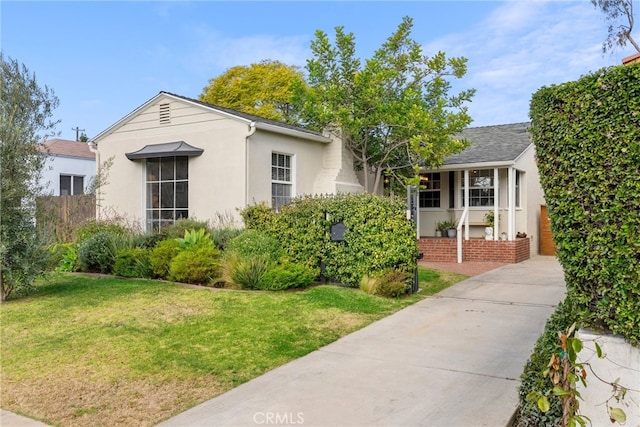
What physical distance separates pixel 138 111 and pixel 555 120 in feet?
40.6

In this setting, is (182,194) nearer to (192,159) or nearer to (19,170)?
(192,159)

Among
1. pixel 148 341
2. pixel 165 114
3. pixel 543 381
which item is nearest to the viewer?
pixel 543 381

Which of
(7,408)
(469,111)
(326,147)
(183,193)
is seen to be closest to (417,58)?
(469,111)

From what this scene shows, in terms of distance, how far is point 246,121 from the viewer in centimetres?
1138

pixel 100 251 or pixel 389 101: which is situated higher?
pixel 389 101

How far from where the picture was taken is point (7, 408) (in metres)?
3.92

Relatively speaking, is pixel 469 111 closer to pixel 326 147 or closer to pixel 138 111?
pixel 326 147

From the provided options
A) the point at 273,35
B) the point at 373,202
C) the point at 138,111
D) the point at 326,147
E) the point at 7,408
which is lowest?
the point at 7,408

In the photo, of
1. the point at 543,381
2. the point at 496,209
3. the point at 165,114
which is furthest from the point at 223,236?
the point at 496,209

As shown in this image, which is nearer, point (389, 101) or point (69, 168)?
point (389, 101)

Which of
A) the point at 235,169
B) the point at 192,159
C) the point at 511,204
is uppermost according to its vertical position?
the point at 192,159

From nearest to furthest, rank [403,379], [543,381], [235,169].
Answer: [543,381], [403,379], [235,169]

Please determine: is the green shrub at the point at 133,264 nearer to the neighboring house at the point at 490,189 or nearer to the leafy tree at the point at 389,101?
the leafy tree at the point at 389,101

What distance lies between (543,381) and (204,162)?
10383 mm
